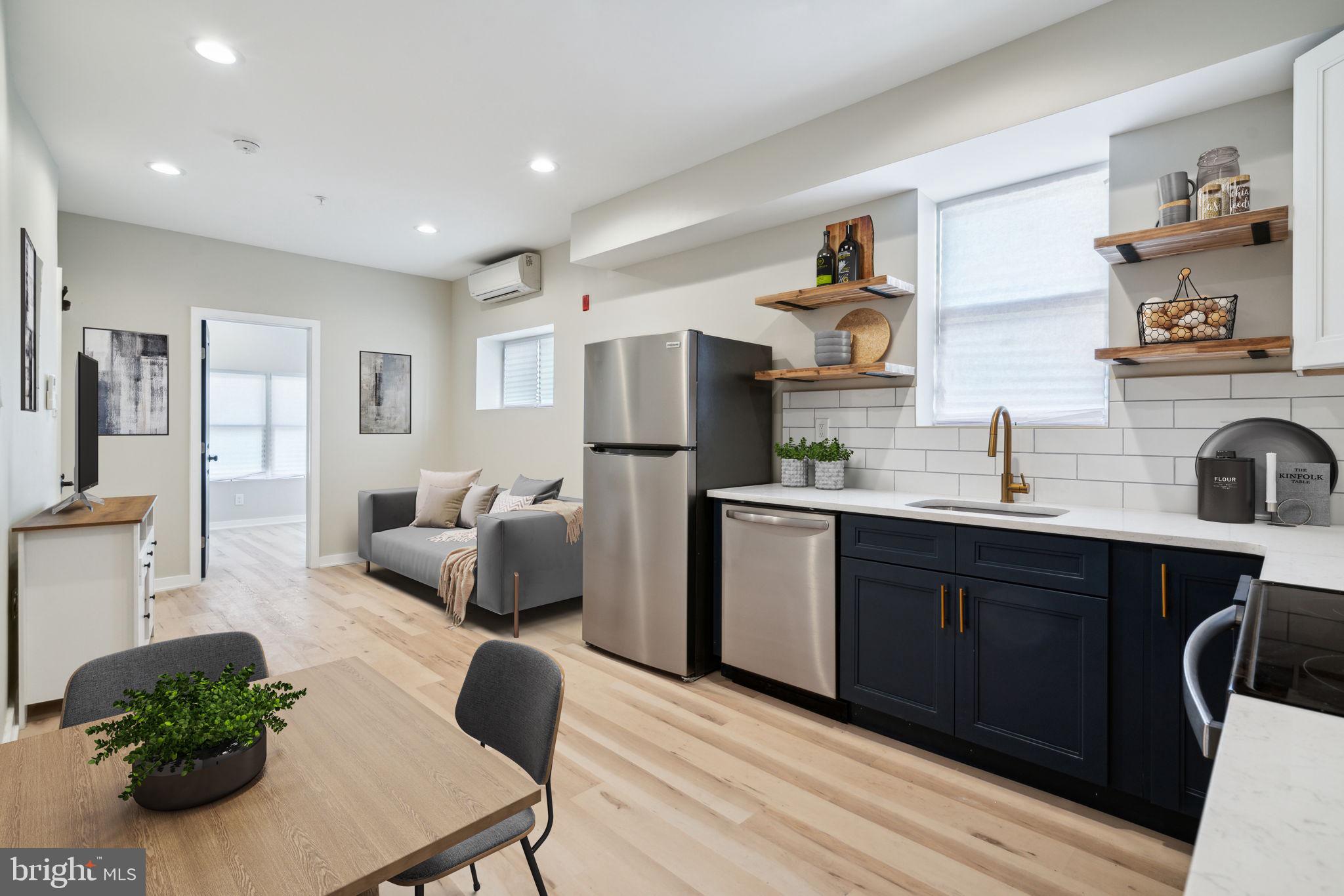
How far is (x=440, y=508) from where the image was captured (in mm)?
5223

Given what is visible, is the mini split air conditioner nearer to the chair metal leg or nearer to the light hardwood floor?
the light hardwood floor

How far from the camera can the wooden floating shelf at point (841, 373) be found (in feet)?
9.62

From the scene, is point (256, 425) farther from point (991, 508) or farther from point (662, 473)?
point (991, 508)

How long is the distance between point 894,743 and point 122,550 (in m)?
3.33

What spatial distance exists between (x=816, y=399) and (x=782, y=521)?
0.92 metres

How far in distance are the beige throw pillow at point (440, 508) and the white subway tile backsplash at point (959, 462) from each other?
3.59 m

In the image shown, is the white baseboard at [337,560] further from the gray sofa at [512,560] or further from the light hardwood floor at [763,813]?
the light hardwood floor at [763,813]

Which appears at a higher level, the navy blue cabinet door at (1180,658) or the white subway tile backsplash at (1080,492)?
the white subway tile backsplash at (1080,492)

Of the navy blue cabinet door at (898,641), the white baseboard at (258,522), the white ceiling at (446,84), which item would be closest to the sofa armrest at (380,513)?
the white ceiling at (446,84)

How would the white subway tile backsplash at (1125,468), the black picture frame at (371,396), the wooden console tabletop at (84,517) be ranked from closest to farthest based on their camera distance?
1. the white subway tile backsplash at (1125,468)
2. the wooden console tabletop at (84,517)
3. the black picture frame at (371,396)

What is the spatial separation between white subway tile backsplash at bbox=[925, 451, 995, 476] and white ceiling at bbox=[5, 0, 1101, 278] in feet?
5.26

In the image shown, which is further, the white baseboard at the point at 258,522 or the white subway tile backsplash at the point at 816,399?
the white baseboard at the point at 258,522

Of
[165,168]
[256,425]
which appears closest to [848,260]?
[165,168]

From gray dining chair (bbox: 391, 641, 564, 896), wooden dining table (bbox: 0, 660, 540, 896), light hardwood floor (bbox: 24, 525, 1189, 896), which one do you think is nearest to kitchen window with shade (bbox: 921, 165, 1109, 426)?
light hardwood floor (bbox: 24, 525, 1189, 896)
